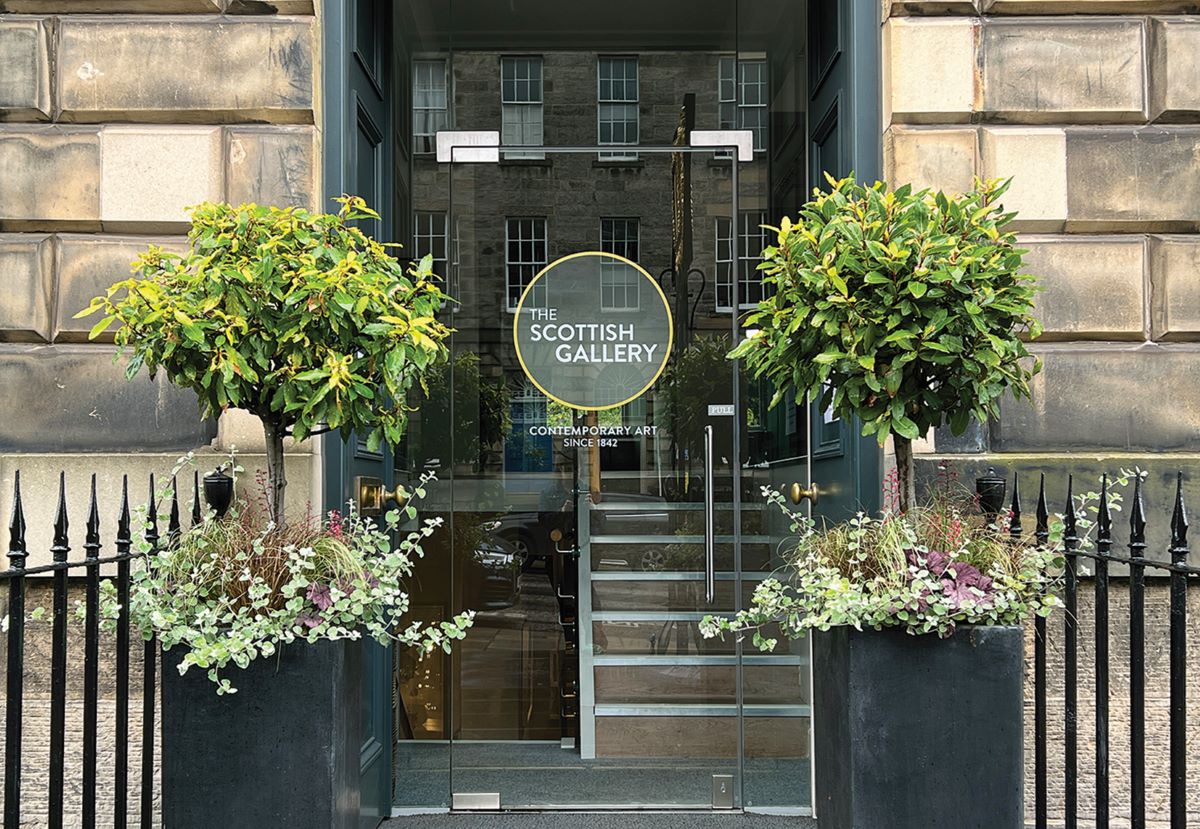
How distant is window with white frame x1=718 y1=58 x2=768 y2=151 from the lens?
19.3ft

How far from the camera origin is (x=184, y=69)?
4703mm

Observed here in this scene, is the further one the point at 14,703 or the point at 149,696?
the point at 149,696

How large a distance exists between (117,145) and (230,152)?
0.49 m

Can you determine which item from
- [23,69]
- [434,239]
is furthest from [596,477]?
[23,69]

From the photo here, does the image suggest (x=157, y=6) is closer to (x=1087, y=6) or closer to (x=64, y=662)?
(x=64, y=662)

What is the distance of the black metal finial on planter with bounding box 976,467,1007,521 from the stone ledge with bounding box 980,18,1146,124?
1657 millimetres

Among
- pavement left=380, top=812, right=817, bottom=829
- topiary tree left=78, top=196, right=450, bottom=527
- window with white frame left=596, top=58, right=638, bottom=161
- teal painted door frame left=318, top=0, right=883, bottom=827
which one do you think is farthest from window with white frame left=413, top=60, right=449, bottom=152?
pavement left=380, top=812, right=817, bottom=829

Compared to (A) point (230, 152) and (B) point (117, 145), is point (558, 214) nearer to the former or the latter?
(A) point (230, 152)

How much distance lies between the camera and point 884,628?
3.49 meters

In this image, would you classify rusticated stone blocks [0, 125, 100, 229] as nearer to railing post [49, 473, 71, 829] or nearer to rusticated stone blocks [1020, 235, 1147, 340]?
railing post [49, 473, 71, 829]

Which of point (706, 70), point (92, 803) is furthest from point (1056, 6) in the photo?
point (92, 803)

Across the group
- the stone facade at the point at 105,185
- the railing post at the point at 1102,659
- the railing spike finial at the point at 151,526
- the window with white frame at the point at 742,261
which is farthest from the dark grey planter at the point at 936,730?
the stone facade at the point at 105,185

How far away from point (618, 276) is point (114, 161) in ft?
7.87

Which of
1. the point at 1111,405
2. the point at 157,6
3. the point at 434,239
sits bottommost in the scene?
the point at 1111,405
